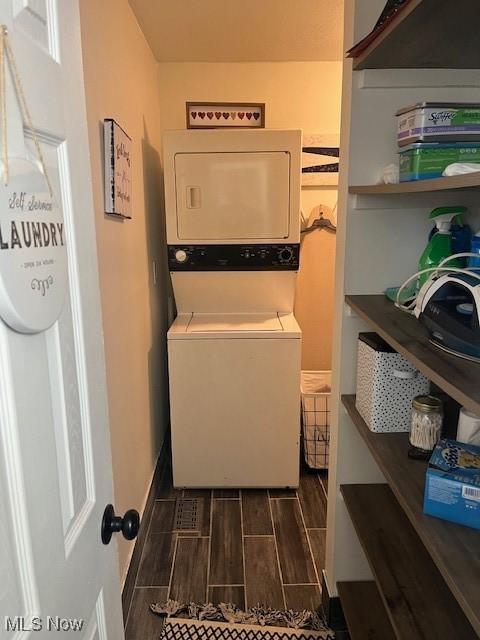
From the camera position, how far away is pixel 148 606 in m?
1.85

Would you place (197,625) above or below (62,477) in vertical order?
below

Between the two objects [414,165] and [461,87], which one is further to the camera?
[461,87]

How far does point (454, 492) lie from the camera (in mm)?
957

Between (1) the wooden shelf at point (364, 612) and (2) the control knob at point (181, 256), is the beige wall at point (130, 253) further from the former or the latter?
(1) the wooden shelf at point (364, 612)

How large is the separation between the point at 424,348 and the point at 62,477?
0.72 m

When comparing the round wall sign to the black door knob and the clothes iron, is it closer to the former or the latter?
the black door knob

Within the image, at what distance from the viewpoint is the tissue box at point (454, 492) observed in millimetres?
952

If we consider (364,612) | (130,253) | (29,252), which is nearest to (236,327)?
(130,253)

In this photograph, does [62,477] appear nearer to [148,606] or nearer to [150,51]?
[148,606]

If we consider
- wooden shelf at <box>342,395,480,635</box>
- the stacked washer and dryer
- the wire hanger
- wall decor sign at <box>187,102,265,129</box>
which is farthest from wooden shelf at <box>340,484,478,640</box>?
wall decor sign at <box>187,102,265,129</box>

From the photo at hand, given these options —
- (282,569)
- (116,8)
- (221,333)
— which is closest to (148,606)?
(282,569)

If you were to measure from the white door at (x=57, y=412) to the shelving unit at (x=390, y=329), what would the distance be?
61 cm

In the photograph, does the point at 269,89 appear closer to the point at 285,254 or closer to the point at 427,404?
the point at 285,254

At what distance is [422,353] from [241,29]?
211 centimetres
